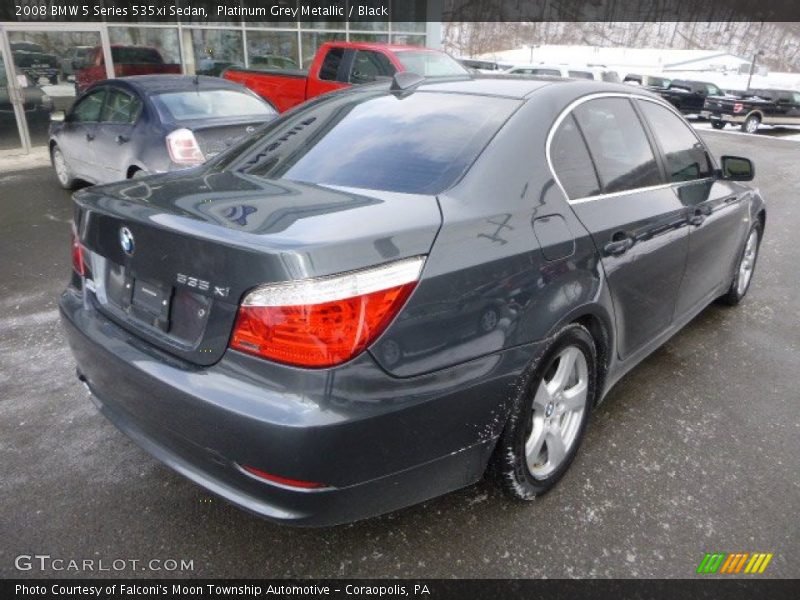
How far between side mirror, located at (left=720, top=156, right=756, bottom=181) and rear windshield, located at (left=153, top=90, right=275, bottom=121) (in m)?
4.91

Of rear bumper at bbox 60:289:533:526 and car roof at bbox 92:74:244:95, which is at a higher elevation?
car roof at bbox 92:74:244:95

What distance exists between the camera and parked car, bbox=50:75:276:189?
597 centimetres

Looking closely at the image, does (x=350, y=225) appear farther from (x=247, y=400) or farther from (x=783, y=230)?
(x=783, y=230)

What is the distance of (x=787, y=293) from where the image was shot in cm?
507

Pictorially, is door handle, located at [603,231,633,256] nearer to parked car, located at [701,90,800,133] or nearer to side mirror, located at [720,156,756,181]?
side mirror, located at [720,156,756,181]

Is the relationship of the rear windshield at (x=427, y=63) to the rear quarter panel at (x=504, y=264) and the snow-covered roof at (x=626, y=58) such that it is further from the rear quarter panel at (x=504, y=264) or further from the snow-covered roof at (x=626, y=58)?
the snow-covered roof at (x=626, y=58)

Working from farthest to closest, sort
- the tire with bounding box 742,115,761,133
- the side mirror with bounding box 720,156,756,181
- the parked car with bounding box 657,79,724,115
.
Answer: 1. the parked car with bounding box 657,79,724,115
2. the tire with bounding box 742,115,761,133
3. the side mirror with bounding box 720,156,756,181

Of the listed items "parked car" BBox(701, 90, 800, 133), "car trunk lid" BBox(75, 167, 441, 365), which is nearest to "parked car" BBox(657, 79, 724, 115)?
"parked car" BBox(701, 90, 800, 133)

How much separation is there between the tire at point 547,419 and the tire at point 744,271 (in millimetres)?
2455

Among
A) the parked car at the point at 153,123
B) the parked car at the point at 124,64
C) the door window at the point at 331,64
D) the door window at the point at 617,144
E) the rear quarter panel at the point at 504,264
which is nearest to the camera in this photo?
the rear quarter panel at the point at 504,264

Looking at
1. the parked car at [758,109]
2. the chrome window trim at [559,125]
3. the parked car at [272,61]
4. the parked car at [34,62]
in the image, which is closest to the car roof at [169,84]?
the parked car at [34,62]

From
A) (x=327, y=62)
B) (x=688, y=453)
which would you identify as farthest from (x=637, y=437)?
(x=327, y=62)

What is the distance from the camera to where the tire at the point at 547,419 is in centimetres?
221

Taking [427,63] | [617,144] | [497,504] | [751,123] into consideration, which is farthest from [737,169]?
[751,123]
